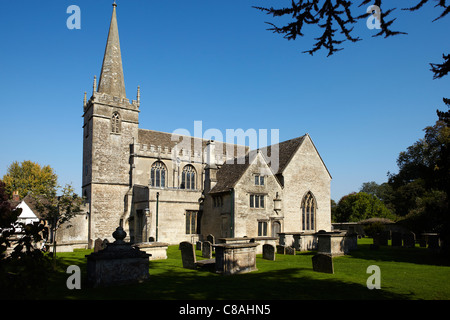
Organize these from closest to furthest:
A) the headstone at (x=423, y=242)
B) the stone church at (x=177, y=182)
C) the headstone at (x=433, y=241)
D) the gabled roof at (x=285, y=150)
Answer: the headstone at (x=433, y=241)
the headstone at (x=423, y=242)
the stone church at (x=177, y=182)
the gabled roof at (x=285, y=150)

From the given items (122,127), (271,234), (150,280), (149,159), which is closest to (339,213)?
(271,234)

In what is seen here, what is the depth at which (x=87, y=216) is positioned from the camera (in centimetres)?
3372

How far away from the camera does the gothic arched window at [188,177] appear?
3841 centimetres

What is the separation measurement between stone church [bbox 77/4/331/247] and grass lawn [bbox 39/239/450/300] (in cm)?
1407

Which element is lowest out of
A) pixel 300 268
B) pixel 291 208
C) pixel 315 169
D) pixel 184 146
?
pixel 300 268

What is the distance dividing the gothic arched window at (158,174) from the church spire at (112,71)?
8681mm

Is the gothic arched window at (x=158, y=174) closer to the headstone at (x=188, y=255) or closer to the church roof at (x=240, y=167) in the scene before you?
the church roof at (x=240, y=167)

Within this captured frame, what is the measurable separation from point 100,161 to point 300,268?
84.8 ft

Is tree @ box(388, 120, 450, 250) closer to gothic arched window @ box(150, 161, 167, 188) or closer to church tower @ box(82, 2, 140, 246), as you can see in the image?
gothic arched window @ box(150, 161, 167, 188)

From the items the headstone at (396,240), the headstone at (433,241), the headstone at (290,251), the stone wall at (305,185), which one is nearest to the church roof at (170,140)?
the stone wall at (305,185)

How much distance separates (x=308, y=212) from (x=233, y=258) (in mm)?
21720

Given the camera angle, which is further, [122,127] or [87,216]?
[122,127]

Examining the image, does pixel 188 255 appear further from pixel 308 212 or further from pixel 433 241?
pixel 308 212
